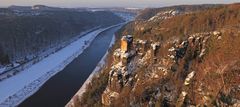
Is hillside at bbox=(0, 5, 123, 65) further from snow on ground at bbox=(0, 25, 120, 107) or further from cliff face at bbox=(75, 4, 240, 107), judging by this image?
cliff face at bbox=(75, 4, 240, 107)

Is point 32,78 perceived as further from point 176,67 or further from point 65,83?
point 176,67

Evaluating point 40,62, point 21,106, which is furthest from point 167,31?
point 40,62

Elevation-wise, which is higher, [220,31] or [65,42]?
[220,31]

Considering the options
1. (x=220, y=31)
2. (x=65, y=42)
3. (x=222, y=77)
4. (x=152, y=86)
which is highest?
(x=220, y=31)

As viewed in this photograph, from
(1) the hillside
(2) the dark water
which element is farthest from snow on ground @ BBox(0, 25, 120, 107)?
(1) the hillside

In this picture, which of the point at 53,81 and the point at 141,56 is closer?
the point at 141,56

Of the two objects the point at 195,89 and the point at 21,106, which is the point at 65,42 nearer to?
the point at 21,106

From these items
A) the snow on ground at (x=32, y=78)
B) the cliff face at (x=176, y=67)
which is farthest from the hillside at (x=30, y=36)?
the cliff face at (x=176, y=67)

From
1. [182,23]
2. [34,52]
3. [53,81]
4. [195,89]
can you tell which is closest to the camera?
[195,89]
